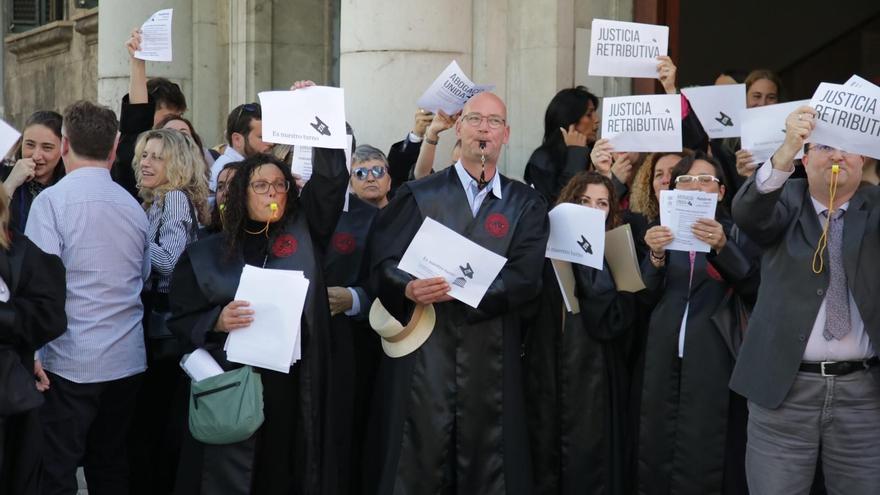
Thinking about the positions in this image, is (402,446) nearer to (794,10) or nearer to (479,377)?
(479,377)

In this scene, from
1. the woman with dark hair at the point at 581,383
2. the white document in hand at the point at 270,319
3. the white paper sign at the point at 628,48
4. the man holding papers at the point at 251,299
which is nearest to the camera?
the white document in hand at the point at 270,319

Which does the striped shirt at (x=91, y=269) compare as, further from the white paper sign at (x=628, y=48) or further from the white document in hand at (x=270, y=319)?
the white paper sign at (x=628, y=48)

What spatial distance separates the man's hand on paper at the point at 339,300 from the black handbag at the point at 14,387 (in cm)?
166

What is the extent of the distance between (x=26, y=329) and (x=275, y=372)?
116cm

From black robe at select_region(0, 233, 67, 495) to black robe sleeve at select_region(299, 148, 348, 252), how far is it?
4.02 ft

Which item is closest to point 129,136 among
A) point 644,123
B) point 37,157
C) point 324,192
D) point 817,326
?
point 37,157

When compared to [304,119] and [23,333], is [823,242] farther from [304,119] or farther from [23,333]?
[23,333]

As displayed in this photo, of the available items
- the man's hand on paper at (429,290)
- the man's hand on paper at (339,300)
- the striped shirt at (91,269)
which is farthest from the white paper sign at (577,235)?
the striped shirt at (91,269)

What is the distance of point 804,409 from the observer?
5398 mm

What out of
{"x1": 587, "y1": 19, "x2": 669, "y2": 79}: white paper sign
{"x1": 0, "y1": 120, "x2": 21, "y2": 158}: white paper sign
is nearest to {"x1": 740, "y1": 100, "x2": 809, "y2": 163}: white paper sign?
{"x1": 587, "y1": 19, "x2": 669, "y2": 79}: white paper sign

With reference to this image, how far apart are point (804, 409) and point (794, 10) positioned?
11227 millimetres

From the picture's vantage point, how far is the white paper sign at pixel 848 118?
17.4ft

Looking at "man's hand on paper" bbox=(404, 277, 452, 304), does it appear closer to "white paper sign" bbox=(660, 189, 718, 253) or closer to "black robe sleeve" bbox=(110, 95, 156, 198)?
"white paper sign" bbox=(660, 189, 718, 253)

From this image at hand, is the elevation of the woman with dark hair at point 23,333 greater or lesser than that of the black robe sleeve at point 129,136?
lesser
